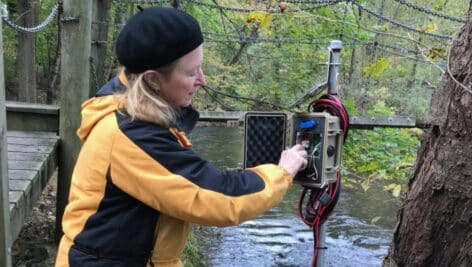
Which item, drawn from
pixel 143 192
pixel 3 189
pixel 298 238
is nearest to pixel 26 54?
pixel 298 238

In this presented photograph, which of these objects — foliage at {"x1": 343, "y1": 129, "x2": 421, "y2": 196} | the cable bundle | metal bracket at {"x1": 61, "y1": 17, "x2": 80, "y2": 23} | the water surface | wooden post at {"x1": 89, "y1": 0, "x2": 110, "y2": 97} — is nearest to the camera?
the cable bundle

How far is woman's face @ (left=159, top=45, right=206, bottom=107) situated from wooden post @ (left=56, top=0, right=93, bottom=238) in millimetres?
2276

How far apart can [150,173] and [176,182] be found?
0.08 meters

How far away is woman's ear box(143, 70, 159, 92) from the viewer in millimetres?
1496

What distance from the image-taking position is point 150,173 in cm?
142

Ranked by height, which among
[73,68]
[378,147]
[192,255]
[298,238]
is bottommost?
[298,238]

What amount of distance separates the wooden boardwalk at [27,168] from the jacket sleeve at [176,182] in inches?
50.7

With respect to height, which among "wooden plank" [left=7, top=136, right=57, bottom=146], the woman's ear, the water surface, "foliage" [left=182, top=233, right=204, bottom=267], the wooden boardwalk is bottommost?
the water surface

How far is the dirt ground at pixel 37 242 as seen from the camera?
12.7ft

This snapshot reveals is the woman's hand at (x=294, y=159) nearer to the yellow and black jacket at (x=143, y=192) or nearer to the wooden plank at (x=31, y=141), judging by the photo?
the yellow and black jacket at (x=143, y=192)

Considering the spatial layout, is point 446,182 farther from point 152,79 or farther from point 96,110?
point 96,110

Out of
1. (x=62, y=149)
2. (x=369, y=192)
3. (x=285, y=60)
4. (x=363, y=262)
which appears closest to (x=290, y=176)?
(x=62, y=149)

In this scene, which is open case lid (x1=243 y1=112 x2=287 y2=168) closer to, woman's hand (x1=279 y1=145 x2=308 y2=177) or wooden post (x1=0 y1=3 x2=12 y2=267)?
woman's hand (x1=279 y1=145 x2=308 y2=177)

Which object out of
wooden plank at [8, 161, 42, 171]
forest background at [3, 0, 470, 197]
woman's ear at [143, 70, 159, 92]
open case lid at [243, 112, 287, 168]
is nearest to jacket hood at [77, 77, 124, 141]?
woman's ear at [143, 70, 159, 92]
